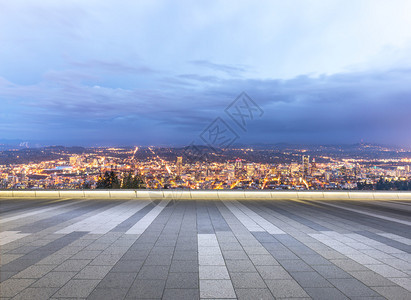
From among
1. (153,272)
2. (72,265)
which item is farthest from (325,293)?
(72,265)

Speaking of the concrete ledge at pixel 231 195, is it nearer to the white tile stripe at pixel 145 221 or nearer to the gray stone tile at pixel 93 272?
the white tile stripe at pixel 145 221

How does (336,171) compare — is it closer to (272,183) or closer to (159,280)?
(272,183)

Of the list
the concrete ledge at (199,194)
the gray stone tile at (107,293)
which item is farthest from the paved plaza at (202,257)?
the concrete ledge at (199,194)

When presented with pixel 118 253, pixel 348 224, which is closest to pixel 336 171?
pixel 348 224

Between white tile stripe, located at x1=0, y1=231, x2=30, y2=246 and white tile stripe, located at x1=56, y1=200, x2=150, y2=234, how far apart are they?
1100 mm

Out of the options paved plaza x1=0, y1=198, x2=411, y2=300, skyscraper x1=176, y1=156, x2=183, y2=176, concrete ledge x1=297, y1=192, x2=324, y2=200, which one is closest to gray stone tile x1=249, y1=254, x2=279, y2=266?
paved plaza x1=0, y1=198, x2=411, y2=300

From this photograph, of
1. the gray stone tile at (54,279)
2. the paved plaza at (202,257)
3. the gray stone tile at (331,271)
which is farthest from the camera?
the gray stone tile at (331,271)

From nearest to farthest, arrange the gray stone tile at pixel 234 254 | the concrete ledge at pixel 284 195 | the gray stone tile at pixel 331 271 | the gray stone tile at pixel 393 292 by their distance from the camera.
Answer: the gray stone tile at pixel 393 292, the gray stone tile at pixel 331 271, the gray stone tile at pixel 234 254, the concrete ledge at pixel 284 195

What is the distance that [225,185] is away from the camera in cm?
1775

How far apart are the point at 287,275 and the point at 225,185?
42.6 ft

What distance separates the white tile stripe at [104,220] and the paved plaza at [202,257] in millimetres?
39

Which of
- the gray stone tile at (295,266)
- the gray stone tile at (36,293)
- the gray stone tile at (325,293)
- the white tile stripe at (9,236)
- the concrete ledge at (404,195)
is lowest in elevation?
the concrete ledge at (404,195)

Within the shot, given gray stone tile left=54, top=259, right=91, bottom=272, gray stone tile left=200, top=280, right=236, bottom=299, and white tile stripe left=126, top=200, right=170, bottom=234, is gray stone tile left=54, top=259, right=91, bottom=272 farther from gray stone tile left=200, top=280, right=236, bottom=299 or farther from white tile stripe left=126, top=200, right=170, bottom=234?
gray stone tile left=200, top=280, right=236, bottom=299

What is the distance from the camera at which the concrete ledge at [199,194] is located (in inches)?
634
